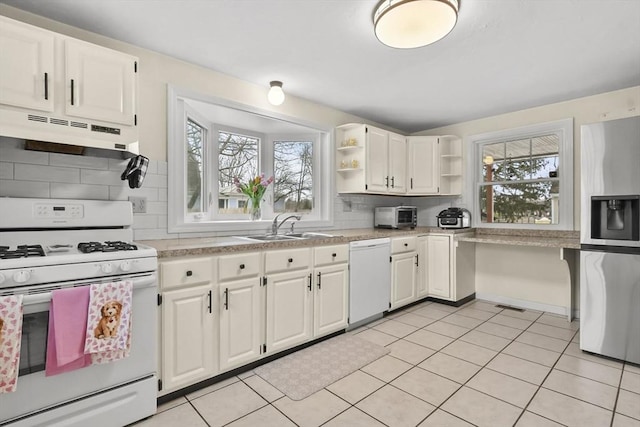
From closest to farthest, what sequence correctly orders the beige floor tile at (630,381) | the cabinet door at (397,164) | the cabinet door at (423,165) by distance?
1. the beige floor tile at (630,381)
2. the cabinet door at (397,164)
3. the cabinet door at (423,165)

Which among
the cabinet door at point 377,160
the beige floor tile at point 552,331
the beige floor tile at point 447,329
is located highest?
the cabinet door at point 377,160

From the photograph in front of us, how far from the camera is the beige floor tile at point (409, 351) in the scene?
2469 millimetres

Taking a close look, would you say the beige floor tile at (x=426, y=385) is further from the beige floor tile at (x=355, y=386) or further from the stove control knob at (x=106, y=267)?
the stove control knob at (x=106, y=267)

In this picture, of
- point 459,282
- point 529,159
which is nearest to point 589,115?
point 529,159

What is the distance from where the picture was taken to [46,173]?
1.92 m

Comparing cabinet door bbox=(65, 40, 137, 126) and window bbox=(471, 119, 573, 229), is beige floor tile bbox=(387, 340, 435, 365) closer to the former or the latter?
window bbox=(471, 119, 573, 229)

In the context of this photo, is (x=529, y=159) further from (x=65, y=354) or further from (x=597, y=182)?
(x=65, y=354)

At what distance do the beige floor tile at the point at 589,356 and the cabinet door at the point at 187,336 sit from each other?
108 inches

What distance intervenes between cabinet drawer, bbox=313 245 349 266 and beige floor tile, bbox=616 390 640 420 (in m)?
1.96

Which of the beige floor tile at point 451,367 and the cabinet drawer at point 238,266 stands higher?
the cabinet drawer at point 238,266

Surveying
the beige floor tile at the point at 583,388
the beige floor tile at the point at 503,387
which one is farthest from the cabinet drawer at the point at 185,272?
the beige floor tile at the point at 583,388

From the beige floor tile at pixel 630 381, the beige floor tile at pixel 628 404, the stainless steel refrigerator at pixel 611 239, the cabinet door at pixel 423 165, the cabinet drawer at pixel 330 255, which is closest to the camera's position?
the beige floor tile at pixel 628 404

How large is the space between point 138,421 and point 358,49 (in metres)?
2.70

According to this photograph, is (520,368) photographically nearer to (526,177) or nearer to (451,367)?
(451,367)
